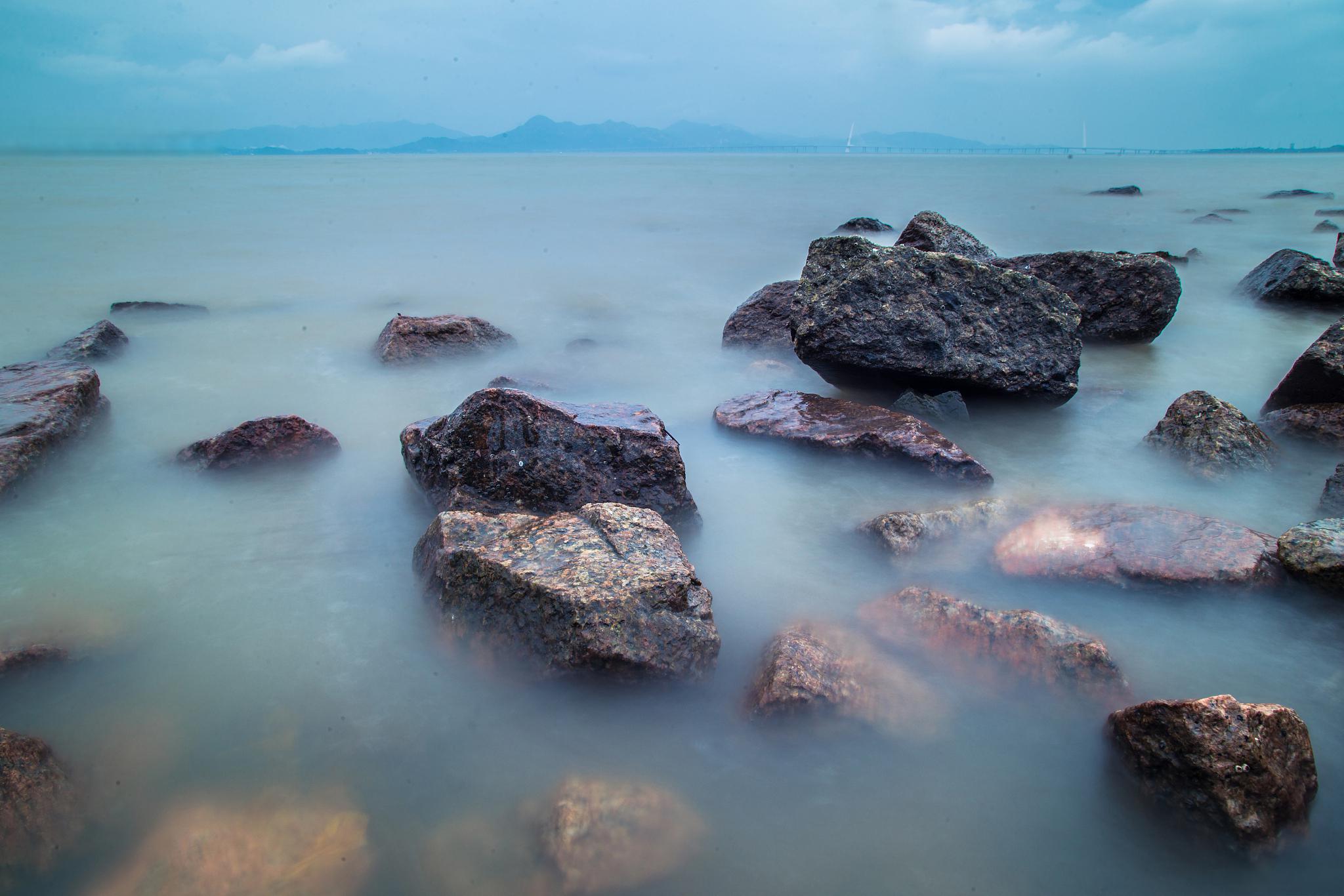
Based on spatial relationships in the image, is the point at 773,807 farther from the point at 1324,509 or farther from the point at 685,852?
the point at 1324,509

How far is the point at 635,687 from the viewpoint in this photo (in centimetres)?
277

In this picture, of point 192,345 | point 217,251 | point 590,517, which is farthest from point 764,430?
point 217,251

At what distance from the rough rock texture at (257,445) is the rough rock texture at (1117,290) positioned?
6279mm

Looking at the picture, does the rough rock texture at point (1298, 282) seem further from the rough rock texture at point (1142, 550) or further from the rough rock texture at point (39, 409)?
the rough rock texture at point (39, 409)

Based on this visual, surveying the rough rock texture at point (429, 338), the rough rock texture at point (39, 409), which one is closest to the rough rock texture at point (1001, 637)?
the rough rock texture at point (39, 409)

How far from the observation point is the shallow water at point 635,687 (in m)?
2.30

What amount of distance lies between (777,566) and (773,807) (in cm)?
144

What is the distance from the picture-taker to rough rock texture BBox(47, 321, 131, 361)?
676cm

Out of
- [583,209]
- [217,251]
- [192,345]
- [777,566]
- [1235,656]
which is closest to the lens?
[1235,656]

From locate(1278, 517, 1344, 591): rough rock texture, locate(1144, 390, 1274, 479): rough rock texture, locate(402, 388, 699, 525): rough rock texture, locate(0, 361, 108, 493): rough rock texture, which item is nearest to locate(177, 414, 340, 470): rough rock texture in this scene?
locate(0, 361, 108, 493): rough rock texture

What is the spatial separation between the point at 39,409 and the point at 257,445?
4.92 feet

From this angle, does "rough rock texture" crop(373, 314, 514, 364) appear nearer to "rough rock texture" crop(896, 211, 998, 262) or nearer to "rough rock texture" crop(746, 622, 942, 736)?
"rough rock texture" crop(896, 211, 998, 262)

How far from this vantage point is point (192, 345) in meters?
7.62

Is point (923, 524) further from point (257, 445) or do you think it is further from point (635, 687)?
point (257, 445)
